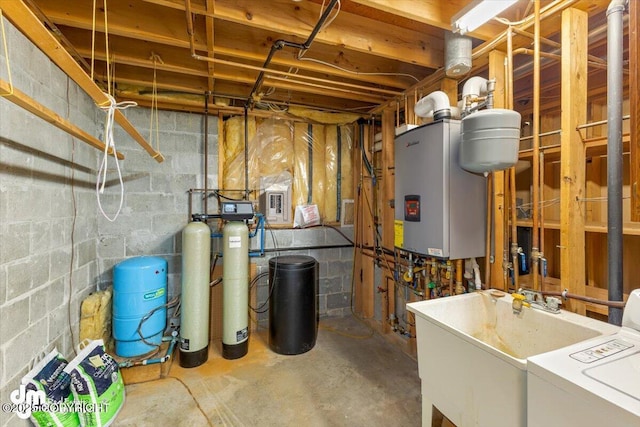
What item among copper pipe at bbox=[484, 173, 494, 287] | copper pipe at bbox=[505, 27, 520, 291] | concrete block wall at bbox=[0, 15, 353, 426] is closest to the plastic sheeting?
concrete block wall at bbox=[0, 15, 353, 426]

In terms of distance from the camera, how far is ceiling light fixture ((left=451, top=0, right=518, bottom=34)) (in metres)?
1.40

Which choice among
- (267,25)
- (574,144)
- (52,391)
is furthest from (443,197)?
(52,391)

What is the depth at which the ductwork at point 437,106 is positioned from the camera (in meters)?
1.85

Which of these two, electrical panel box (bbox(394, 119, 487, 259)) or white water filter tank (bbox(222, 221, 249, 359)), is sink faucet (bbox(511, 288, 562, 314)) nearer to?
electrical panel box (bbox(394, 119, 487, 259))

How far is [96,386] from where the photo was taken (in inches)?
67.8

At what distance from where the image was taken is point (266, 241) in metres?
3.16

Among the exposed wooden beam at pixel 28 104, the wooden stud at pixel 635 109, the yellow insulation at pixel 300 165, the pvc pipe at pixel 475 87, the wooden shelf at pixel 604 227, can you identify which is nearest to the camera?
the exposed wooden beam at pixel 28 104

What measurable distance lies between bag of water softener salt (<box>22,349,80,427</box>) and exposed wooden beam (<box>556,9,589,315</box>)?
8.83ft

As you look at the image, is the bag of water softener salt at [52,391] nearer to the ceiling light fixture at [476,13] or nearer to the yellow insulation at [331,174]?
the yellow insulation at [331,174]

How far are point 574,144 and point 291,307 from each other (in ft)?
7.25

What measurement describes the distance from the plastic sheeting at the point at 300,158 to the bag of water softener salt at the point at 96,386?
1.73 m

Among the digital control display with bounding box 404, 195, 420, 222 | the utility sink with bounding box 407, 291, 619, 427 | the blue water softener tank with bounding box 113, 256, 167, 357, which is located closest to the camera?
the utility sink with bounding box 407, 291, 619, 427

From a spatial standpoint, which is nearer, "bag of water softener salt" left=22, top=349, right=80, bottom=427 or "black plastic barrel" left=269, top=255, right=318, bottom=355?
"bag of water softener salt" left=22, top=349, right=80, bottom=427

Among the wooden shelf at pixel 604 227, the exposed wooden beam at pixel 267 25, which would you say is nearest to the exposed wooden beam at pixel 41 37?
the exposed wooden beam at pixel 267 25
